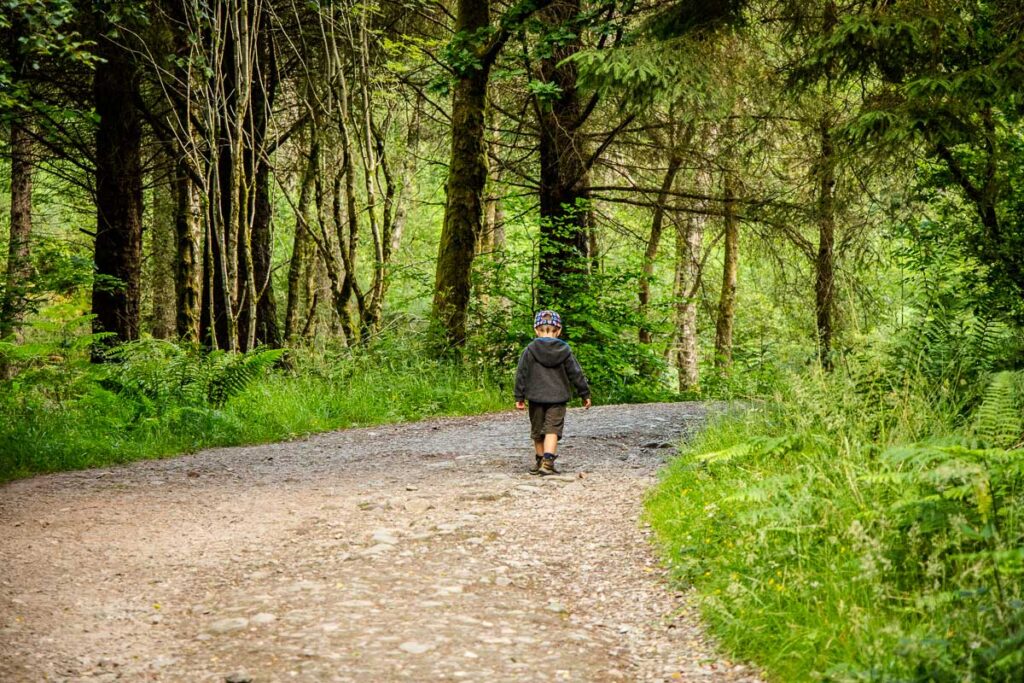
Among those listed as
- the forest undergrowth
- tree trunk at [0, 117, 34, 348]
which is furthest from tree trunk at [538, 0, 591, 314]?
the forest undergrowth

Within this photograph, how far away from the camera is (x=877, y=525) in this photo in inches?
173

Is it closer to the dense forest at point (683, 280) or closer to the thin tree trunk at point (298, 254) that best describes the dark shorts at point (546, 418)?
the dense forest at point (683, 280)

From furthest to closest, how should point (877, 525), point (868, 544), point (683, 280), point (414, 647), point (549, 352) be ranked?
point (683, 280)
point (549, 352)
point (877, 525)
point (414, 647)
point (868, 544)

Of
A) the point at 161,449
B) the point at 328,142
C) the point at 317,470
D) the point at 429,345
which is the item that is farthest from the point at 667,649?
the point at 328,142

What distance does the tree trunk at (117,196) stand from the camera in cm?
1455

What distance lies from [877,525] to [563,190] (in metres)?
12.8

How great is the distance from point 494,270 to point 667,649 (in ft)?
37.2

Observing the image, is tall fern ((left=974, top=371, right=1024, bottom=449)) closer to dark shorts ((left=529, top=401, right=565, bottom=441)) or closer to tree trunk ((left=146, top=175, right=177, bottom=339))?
dark shorts ((left=529, top=401, right=565, bottom=441))

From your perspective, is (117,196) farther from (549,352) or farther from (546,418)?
(546,418)

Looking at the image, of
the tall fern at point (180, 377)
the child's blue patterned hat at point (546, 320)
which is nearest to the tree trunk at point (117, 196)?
the tall fern at point (180, 377)

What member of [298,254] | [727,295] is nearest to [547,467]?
[727,295]

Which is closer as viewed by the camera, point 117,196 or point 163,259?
point 117,196

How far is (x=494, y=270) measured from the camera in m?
15.3

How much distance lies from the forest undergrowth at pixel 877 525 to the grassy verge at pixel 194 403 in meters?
5.90
